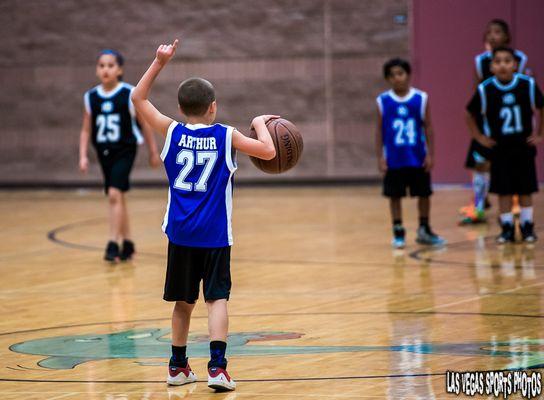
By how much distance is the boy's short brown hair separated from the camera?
201 inches

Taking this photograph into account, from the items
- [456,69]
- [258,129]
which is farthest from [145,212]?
[258,129]

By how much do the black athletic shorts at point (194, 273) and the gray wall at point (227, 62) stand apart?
36.0 ft

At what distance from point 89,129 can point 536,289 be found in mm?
4229

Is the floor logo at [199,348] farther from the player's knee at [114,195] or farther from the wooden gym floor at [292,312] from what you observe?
the player's knee at [114,195]

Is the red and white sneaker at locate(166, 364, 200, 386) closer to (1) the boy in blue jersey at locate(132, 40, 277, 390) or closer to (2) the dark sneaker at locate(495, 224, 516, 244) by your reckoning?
(1) the boy in blue jersey at locate(132, 40, 277, 390)

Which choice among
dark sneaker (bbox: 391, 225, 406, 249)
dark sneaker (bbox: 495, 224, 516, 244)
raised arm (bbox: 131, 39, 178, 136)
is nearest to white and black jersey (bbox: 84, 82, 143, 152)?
dark sneaker (bbox: 391, 225, 406, 249)

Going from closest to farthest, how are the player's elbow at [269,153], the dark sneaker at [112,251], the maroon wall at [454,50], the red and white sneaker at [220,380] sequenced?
1. the red and white sneaker at [220,380]
2. the player's elbow at [269,153]
3. the dark sneaker at [112,251]
4. the maroon wall at [454,50]

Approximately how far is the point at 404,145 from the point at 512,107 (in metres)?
0.97

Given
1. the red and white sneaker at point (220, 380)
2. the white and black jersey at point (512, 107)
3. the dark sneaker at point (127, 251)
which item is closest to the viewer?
the red and white sneaker at point (220, 380)

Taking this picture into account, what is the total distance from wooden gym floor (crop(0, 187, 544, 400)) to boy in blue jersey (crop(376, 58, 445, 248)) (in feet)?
1.45

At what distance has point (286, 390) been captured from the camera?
4.89 m

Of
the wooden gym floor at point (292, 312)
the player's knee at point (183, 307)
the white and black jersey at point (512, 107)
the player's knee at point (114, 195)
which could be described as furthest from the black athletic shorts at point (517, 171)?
the player's knee at point (183, 307)

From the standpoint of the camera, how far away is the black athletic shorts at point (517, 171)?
979cm

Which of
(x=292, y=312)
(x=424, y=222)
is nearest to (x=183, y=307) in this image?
(x=292, y=312)
